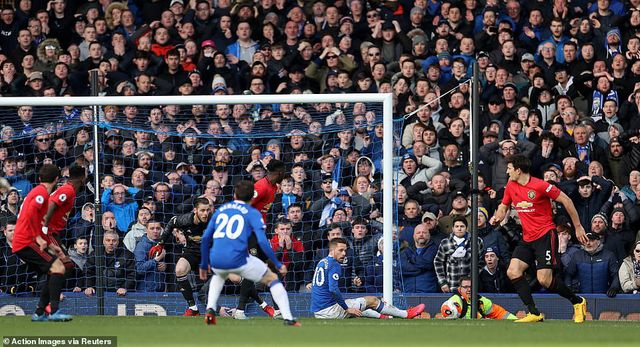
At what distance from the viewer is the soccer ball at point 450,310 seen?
1638cm

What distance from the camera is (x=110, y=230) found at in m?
17.3

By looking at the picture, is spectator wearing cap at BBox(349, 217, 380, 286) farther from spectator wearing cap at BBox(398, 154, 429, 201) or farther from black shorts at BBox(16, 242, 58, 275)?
black shorts at BBox(16, 242, 58, 275)

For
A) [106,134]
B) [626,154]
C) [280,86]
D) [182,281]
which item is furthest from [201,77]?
[626,154]

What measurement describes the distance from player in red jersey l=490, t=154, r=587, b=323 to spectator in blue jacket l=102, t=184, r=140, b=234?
4620 mm

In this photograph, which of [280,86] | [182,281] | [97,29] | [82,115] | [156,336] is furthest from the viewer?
[97,29]

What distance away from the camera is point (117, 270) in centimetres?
1730

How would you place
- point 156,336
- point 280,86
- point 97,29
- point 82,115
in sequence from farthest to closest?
point 97,29 < point 280,86 < point 82,115 < point 156,336

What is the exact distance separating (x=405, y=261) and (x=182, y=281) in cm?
274

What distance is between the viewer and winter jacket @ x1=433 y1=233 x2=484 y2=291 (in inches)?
671

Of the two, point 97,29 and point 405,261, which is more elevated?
point 97,29

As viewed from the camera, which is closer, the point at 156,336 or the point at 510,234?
the point at 156,336

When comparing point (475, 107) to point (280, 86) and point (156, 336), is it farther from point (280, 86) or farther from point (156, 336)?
point (156, 336)

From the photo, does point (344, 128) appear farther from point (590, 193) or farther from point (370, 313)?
point (590, 193)

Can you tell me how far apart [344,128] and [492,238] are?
2239 mm
